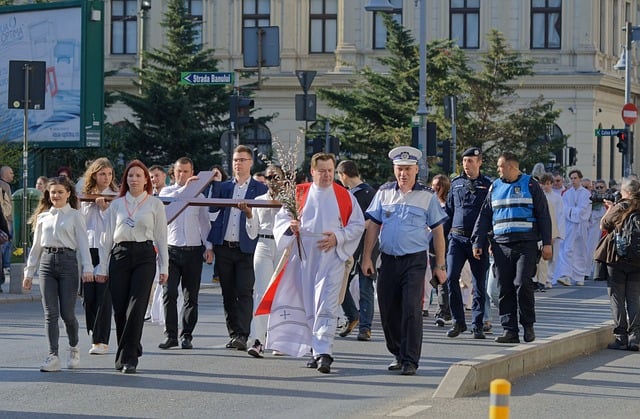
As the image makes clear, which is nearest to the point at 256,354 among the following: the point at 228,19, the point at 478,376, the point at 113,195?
the point at 113,195

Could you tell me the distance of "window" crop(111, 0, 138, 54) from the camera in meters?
63.0

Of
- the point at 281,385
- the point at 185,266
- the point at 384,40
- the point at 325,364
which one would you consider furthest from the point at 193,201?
the point at 384,40

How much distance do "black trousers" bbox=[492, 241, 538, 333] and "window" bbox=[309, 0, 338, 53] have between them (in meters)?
48.7

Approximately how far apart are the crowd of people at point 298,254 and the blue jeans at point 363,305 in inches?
0.8

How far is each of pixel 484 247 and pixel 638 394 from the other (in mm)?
3816

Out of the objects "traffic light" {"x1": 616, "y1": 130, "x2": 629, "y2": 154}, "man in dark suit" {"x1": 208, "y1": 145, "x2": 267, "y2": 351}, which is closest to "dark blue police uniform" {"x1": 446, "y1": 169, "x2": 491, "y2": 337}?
"man in dark suit" {"x1": 208, "y1": 145, "x2": 267, "y2": 351}

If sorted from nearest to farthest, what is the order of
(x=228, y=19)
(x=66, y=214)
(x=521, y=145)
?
(x=66, y=214), (x=521, y=145), (x=228, y=19)

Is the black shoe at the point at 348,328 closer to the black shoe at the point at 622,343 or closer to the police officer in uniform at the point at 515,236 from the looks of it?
the police officer in uniform at the point at 515,236

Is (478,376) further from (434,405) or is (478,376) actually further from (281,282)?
(281,282)

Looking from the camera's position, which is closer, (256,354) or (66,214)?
(66,214)

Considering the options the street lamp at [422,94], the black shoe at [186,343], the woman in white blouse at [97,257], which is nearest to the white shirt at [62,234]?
the woman in white blouse at [97,257]

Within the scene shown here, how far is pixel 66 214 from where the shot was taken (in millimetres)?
12969

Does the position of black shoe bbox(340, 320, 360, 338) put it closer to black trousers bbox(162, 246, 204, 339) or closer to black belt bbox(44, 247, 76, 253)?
black trousers bbox(162, 246, 204, 339)

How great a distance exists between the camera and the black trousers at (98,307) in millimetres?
14023
